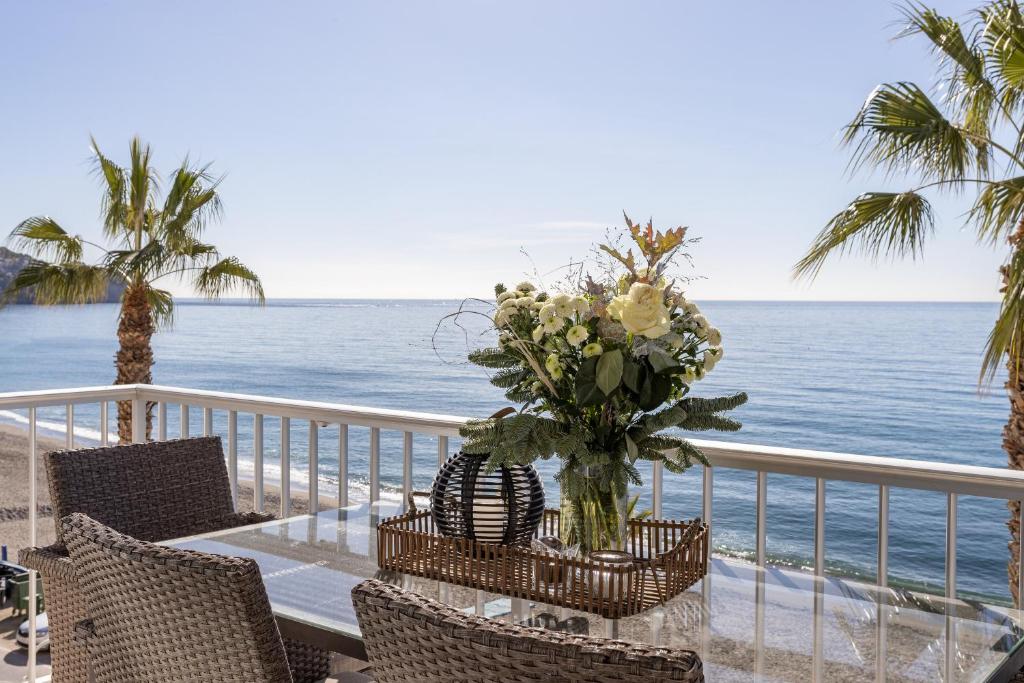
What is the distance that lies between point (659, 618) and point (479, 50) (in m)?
13.0

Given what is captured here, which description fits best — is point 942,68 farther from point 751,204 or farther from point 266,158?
point 266,158

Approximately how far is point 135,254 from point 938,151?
6.88 metres

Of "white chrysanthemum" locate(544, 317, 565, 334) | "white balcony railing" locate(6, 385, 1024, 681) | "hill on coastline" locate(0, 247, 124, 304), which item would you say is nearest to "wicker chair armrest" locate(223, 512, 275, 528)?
"white balcony railing" locate(6, 385, 1024, 681)

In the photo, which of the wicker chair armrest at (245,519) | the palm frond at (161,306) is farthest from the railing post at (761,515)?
the palm frond at (161,306)

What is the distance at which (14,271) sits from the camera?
843 cm

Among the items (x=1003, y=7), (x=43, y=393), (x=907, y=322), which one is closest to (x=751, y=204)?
(x=907, y=322)

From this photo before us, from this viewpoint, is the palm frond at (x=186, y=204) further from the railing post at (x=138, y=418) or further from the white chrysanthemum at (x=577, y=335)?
the white chrysanthemum at (x=577, y=335)

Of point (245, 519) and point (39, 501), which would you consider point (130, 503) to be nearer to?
point (245, 519)

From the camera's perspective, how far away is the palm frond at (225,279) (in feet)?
28.5

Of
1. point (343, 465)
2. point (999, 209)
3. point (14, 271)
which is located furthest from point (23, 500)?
point (999, 209)

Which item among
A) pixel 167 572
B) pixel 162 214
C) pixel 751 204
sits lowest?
pixel 167 572

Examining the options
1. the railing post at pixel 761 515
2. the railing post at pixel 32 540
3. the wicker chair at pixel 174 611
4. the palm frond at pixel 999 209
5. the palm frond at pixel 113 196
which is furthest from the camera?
the palm frond at pixel 113 196

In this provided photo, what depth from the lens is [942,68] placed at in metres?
4.62

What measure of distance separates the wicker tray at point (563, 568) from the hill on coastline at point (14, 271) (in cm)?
742
